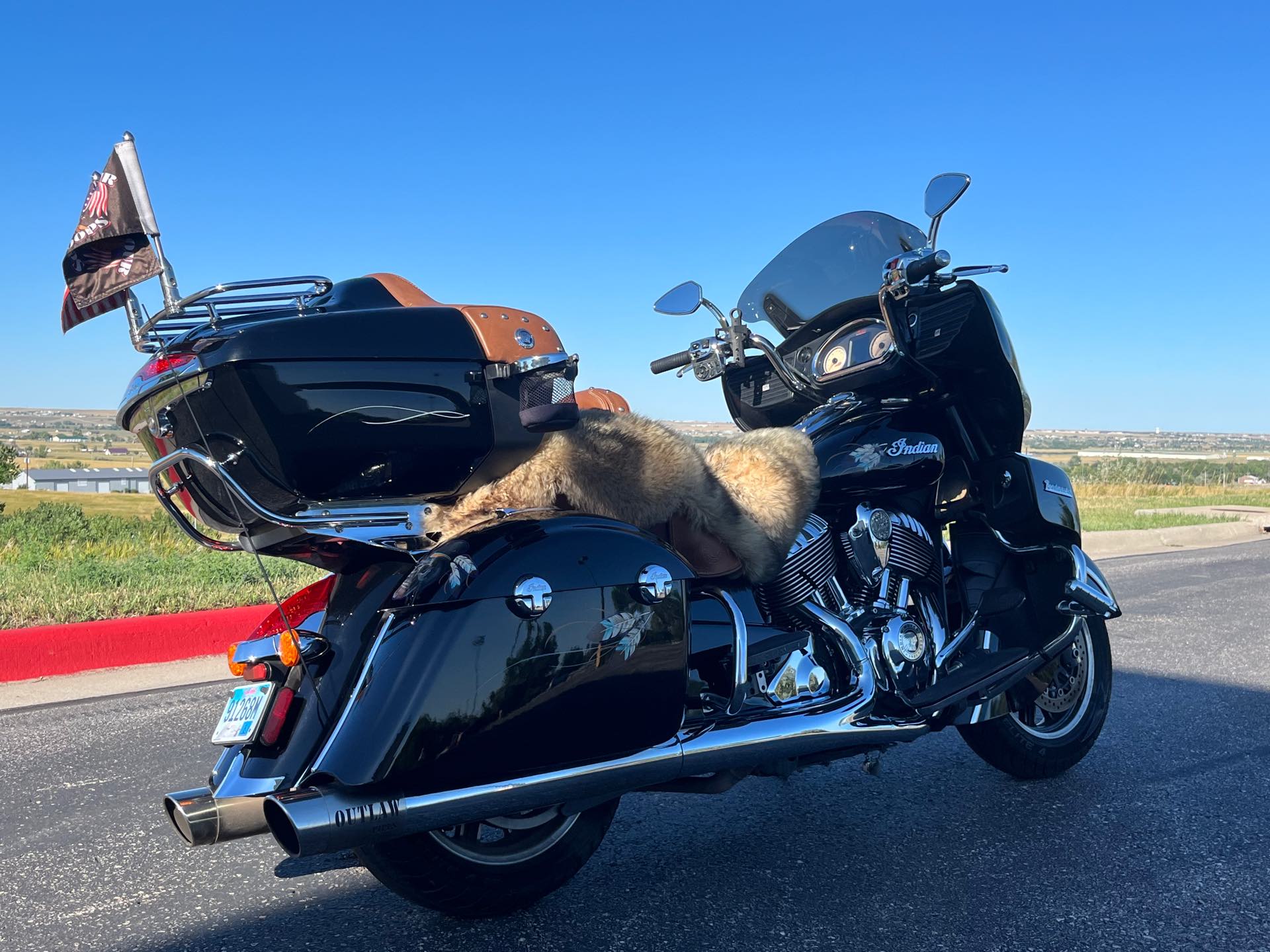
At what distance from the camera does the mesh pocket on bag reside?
2.29 m

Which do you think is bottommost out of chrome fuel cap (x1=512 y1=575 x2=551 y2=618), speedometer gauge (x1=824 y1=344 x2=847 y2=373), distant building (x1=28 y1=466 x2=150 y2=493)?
distant building (x1=28 y1=466 x2=150 y2=493)

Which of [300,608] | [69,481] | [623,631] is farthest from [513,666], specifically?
[69,481]

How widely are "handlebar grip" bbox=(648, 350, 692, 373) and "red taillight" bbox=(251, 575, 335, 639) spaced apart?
6.17 ft

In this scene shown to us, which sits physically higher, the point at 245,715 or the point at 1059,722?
the point at 245,715

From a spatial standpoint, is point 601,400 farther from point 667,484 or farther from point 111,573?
point 111,573

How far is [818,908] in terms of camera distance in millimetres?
2734

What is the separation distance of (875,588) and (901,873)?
83cm

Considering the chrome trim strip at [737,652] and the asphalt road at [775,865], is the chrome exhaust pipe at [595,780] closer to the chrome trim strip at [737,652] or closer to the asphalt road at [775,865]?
the chrome trim strip at [737,652]

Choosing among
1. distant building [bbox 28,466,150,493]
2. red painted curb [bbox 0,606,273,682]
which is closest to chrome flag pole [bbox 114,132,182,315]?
red painted curb [bbox 0,606,273,682]

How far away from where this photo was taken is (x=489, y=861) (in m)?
2.56

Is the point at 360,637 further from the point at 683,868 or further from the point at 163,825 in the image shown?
the point at 163,825

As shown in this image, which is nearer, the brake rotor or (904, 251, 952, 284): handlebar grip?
(904, 251, 952, 284): handlebar grip

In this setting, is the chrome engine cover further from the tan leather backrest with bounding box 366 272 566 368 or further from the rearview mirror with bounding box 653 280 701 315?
the tan leather backrest with bounding box 366 272 566 368

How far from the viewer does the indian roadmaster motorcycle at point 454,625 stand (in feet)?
6.90
